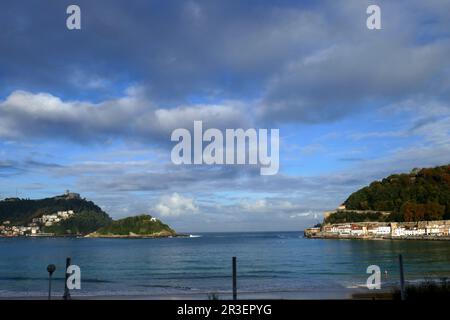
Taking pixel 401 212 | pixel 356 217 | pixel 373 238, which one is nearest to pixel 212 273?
pixel 373 238

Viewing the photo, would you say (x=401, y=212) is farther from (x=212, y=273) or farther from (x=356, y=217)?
(x=212, y=273)

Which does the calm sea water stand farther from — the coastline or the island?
the island

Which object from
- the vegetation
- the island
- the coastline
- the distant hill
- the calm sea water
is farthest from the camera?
the vegetation

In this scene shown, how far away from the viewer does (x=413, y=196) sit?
17962 cm

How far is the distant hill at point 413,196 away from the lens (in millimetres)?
160000

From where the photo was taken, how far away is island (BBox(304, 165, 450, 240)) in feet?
488

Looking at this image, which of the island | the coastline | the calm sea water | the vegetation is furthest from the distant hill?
the calm sea water

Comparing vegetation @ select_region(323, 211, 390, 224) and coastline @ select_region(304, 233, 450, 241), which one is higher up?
vegetation @ select_region(323, 211, 390, 224)

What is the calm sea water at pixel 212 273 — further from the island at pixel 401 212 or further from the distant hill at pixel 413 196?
the distant hill at pixel 413 196

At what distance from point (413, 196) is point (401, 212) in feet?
57.8

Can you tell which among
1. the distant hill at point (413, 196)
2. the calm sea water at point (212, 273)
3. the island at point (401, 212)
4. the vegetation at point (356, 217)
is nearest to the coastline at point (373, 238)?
the island at point (401, 212)
